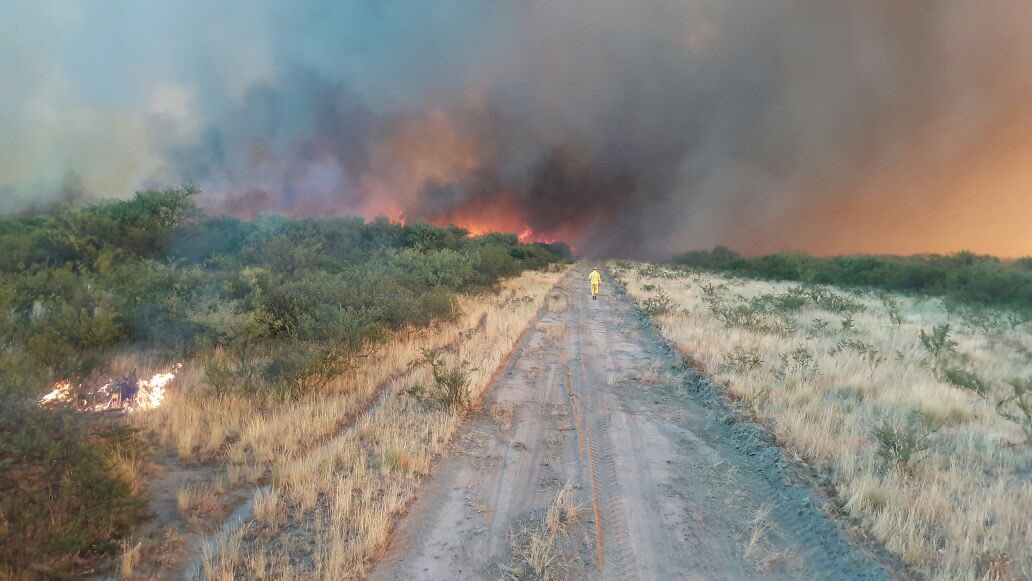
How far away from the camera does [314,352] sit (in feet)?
31.0

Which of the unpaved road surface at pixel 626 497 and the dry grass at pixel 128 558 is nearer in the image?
the dry grass at pixel 128 558

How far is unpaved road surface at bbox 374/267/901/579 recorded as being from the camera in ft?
14.3

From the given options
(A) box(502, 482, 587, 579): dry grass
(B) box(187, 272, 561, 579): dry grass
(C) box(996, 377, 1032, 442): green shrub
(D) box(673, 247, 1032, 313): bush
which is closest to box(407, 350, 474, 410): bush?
(B) box(187, 272, 561, 579): dry grass

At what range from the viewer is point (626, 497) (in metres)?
5.55

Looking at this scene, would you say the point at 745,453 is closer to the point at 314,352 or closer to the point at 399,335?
the point at 314,352

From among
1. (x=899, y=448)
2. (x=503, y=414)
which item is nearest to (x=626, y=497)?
(x=503, y=414)

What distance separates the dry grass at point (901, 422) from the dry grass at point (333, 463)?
486cm

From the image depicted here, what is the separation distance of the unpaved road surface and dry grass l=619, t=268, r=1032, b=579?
55 centimetres

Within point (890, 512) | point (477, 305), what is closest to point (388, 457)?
point (890, 512)

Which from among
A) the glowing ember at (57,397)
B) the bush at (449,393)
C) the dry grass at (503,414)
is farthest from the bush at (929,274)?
the glowing ember at (57,397)

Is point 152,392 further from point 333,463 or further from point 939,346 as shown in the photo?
point 939,346

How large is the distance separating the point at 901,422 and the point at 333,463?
8.51 metres

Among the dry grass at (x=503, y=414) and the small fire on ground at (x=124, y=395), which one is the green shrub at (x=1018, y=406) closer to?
the dry grass at (x=503, y=414)

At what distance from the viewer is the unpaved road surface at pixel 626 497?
4344mm
